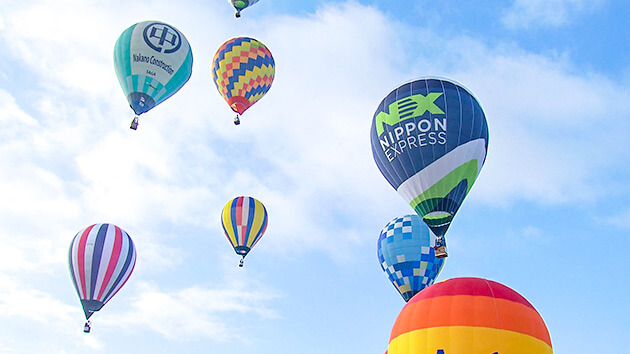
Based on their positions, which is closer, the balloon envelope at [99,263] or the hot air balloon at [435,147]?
the hot air balloon at [435,147]

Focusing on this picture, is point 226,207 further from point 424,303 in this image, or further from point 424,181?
point 424,303

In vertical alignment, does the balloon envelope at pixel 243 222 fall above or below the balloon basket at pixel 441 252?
above

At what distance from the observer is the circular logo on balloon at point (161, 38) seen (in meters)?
20.8

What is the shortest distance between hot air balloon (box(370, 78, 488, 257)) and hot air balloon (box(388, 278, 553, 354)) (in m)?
4.42

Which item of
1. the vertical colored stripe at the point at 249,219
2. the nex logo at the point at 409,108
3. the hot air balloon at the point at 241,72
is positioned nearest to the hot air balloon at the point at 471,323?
the nex logo at the point at 409,108

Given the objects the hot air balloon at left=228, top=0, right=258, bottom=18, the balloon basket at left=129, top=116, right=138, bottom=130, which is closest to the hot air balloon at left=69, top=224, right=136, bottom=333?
the balloon basket at left=129, top=116, right=138, bottom=130

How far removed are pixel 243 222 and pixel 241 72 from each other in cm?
592

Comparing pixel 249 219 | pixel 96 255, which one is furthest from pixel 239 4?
pixel 96 255

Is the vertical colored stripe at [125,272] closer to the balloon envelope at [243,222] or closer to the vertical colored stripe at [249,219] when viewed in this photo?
the balloon envelope at [243,222]

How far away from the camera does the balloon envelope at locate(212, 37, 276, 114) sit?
1010 inches

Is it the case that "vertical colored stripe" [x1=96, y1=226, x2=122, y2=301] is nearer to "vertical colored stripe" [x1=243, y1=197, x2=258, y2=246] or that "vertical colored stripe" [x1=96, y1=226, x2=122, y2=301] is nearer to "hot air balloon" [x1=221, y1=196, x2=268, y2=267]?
"hot air balloon" [x1=221, y1=196, x2=268, y2=267]

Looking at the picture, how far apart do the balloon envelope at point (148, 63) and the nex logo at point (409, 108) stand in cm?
793

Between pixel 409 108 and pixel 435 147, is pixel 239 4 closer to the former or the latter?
pixel 409 108

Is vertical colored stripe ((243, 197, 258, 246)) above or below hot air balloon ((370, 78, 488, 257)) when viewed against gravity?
above
